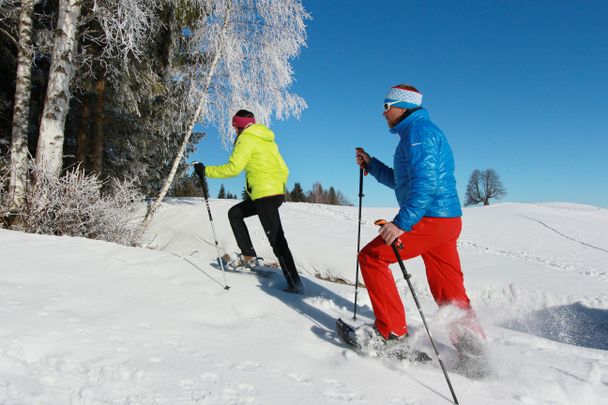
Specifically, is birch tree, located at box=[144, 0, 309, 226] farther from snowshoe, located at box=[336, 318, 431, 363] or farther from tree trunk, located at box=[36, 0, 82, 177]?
snowshoe, located at box=[336, 318, 431, 363]

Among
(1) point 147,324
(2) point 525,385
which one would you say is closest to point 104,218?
(1) point 147,324

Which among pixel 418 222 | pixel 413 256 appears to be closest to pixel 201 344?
pixel 413 256

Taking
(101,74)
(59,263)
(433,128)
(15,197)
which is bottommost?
(59,263)

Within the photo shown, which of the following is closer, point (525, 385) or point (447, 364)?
point (525, 385)

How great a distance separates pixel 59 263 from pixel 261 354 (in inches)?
104

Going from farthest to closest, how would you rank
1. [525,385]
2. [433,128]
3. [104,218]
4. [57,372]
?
[104,218], [433,128], [525,385], [57,372]

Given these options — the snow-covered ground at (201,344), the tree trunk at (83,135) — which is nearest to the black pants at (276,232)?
the snow-covered ground at (201,344)

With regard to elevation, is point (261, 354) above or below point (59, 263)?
below

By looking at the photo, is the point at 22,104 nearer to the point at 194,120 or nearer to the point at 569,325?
the point at 194,120

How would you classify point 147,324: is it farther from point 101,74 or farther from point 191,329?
point 101,74

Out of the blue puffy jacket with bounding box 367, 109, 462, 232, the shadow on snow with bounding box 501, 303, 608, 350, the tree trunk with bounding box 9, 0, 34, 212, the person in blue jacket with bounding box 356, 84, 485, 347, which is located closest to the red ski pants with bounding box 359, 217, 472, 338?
the person in blue jacket with bounding box 356, 84, 485, 347

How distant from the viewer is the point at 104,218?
21.2ft

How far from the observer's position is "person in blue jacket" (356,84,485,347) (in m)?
2.82

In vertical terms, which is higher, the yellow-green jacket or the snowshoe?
the yellow-green jacket
